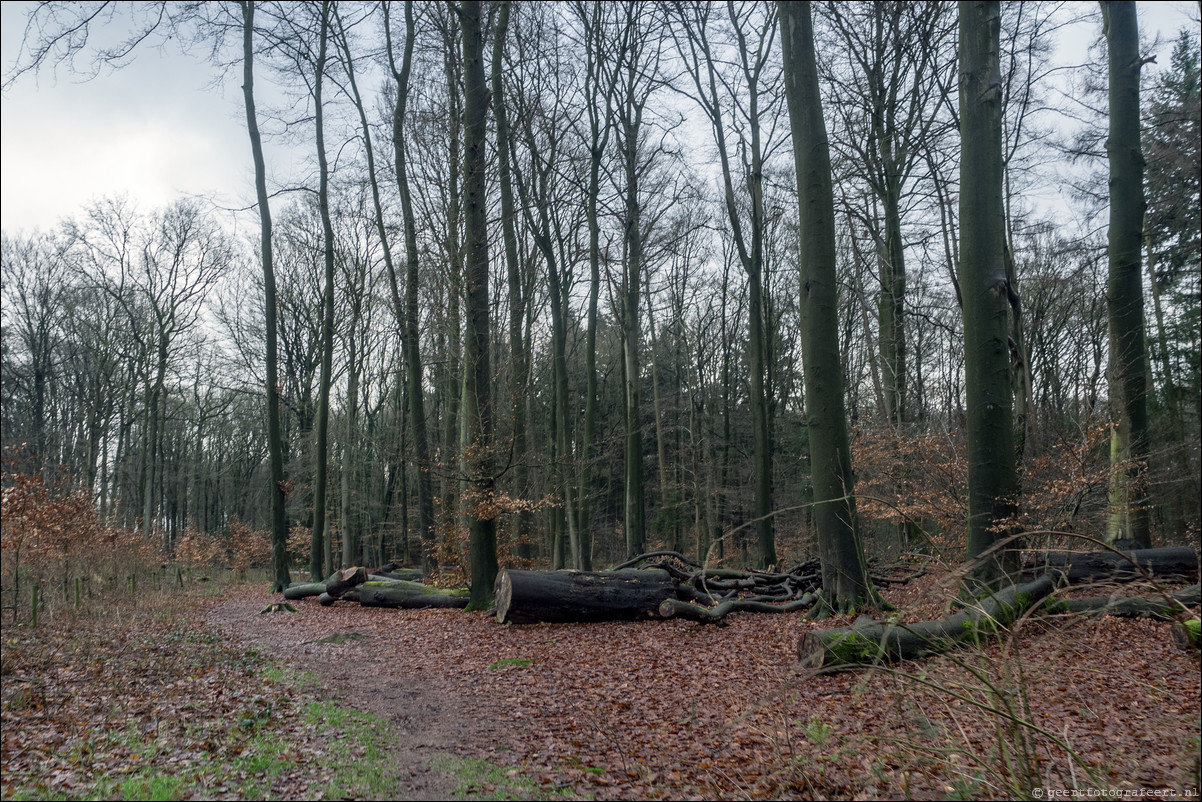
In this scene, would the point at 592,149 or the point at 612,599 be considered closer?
the point at 612,599

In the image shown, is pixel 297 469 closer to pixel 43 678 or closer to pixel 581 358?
pixel 581 358

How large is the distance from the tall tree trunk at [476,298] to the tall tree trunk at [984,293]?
24.7 feet

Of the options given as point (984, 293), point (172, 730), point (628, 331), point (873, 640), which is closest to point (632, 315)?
point (628, 331)

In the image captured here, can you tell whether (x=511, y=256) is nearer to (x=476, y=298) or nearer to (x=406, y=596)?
(x=476, y=298)

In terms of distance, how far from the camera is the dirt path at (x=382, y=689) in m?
4.65

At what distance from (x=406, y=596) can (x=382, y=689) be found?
6.61 metres

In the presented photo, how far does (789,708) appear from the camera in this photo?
5.48m

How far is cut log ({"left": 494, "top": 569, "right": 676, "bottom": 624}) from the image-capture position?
1033cm

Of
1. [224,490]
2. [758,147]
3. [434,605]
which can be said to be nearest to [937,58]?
[758,147]

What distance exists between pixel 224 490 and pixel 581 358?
24.0 meters

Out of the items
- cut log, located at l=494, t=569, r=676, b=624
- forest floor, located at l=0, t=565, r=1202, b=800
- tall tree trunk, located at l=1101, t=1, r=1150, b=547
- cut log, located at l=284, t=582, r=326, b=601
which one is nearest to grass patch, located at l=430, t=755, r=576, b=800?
forest floor, located at l=0, t=565, r=1202, b=800

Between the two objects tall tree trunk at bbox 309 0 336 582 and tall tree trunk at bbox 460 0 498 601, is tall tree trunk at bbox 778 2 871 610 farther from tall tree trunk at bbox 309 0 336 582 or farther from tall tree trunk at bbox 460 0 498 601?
tall tree trunk at bbox 309 0 336 582

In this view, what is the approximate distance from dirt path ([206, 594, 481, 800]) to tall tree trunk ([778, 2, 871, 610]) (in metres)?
4.98

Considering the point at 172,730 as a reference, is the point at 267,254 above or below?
above
